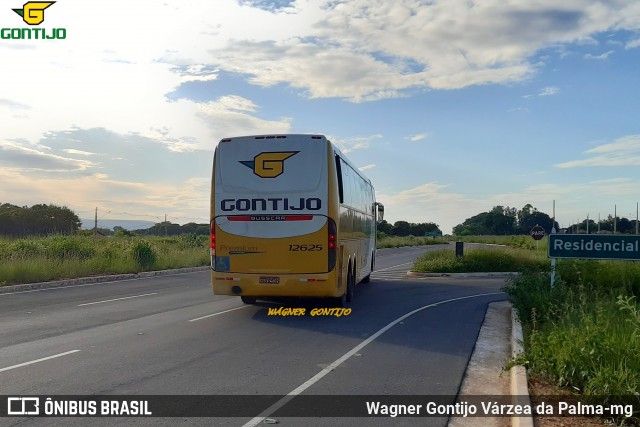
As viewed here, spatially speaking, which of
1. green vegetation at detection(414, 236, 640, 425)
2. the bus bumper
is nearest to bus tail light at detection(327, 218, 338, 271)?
the bus bumper

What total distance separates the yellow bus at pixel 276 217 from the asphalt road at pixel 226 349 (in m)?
0.86

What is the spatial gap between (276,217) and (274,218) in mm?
50

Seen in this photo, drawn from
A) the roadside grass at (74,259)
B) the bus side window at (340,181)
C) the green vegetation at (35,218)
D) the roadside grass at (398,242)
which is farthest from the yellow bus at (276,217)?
the green vegetation at (35,218)

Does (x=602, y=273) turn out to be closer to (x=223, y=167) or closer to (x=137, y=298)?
(x=223, y=167)

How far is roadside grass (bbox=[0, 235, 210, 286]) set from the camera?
21.4 meters

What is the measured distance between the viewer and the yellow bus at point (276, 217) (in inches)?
520

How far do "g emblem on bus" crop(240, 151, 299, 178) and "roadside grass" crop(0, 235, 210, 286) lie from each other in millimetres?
11398

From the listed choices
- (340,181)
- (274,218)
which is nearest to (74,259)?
(274,218)

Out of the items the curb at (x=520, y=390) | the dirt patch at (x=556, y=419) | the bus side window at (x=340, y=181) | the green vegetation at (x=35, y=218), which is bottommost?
the dirt patch at (x=556, y=419)

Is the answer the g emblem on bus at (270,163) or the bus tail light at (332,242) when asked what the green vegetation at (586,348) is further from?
the g emblem on bus at (270,163)

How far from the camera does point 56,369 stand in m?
8.19

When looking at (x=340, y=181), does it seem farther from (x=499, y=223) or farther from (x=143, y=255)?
(x=499, y=223)

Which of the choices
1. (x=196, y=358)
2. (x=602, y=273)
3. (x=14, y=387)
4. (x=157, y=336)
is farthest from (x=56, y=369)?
(x=602, y=273)

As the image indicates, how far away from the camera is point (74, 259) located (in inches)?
984
